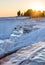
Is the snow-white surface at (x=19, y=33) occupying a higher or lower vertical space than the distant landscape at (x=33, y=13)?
lower

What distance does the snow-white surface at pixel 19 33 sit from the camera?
4.26 feet

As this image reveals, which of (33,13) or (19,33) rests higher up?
(33,13)

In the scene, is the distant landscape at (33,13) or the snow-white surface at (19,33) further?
the distant landscape at (33,13)

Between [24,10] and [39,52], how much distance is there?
2.25 feet

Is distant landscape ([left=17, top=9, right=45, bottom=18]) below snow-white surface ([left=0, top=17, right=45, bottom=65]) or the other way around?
the other way around

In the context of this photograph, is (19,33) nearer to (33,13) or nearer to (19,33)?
(19,33)

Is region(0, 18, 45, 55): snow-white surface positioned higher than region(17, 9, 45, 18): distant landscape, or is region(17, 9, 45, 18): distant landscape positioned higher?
region(17, 9, 45, 18): distant landscape

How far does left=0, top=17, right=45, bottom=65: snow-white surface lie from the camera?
4.26ft

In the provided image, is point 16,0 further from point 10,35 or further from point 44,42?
point 44,42

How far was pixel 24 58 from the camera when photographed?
107cm

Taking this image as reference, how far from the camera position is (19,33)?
1.43 meters

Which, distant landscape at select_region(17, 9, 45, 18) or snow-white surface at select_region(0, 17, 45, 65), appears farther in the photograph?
distant landscape at select_region(17, 9, 45, 18)

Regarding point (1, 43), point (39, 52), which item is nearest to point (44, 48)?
point (39, 52)

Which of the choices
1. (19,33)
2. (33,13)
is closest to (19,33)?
(19,33)
